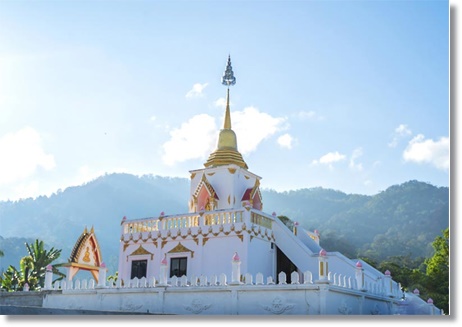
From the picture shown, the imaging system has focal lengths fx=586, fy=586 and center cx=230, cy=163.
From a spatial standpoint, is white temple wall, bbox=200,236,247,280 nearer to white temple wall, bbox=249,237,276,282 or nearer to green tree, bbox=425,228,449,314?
white temple wall, bbox=249,237,276,282

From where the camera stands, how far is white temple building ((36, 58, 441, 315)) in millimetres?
9977

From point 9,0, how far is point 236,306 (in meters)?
6.54

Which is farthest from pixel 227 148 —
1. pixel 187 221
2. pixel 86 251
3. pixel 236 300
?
pixel 236 300

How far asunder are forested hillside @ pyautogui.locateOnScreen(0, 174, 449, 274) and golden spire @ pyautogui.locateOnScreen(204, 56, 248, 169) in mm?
4372

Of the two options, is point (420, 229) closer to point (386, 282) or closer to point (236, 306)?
point (386, 282)

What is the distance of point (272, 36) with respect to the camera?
10.3 metres

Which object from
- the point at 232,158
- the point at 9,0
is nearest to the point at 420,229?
the point at 232,158

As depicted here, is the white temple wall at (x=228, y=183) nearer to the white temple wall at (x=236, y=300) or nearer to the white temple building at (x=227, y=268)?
the white temple building at (x=227, y=268)

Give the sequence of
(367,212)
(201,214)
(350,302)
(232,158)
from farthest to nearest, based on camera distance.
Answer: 1. (367,212)
2. (232,158)
3. (201,214)
4. (350,302)

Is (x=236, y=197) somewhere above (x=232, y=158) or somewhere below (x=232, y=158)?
below

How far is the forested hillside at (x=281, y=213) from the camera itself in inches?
764

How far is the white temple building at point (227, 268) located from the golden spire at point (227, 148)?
0.03 meters

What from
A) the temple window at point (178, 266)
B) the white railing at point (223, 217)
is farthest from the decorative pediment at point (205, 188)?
the temple window at point (178, 266)

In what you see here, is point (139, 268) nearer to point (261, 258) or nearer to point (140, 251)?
point (140, 251)
